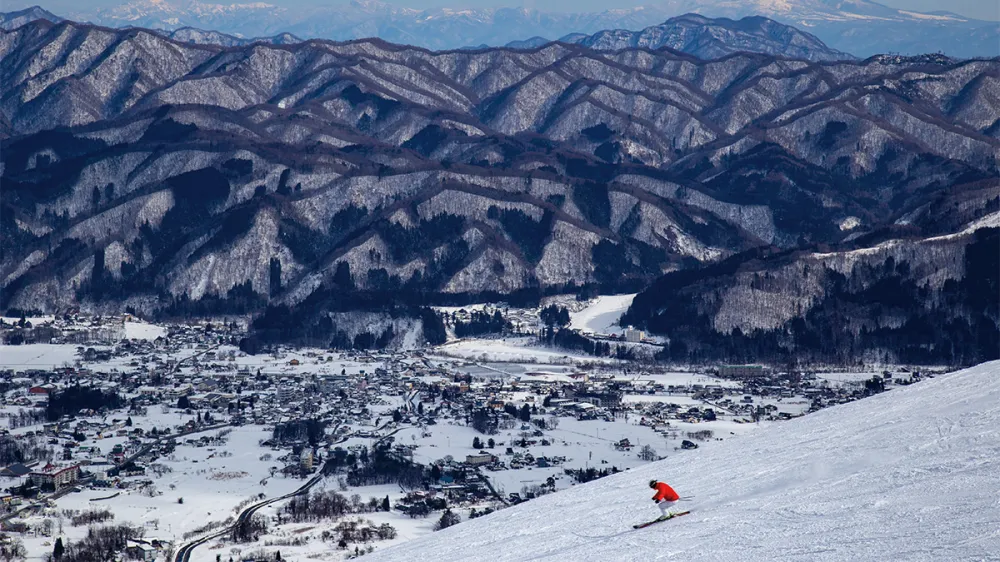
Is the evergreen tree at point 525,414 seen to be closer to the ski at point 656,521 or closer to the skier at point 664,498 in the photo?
the skier at point 664,498

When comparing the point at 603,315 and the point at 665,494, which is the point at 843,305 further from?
the point at 665,494

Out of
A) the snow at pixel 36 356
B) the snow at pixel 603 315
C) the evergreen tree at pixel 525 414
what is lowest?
the evergreen tree at pixel 525 414

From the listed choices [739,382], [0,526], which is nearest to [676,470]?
[0,526]

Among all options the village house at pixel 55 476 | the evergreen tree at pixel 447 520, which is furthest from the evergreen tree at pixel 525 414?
the evergreen tree at pixel 447 520

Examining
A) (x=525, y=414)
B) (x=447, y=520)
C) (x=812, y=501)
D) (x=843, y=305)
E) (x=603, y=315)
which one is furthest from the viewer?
(x=603, y=315)

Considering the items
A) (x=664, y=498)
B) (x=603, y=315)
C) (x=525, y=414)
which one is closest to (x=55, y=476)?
(x=525, y=414)

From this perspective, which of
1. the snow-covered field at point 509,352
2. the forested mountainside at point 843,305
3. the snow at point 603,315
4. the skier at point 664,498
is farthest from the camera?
the snow at point 603,315

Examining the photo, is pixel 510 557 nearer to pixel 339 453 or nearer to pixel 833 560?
pixel 833 560
